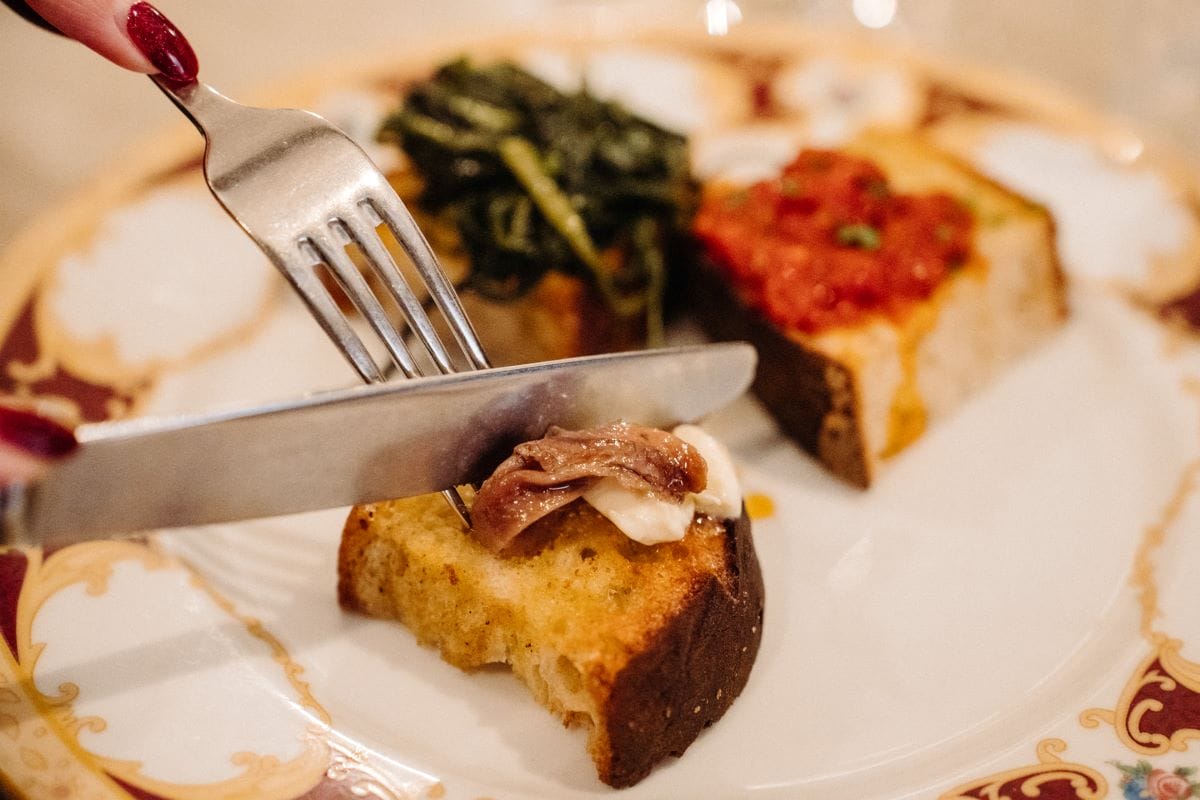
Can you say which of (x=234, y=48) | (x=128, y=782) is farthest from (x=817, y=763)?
(x=234, y=48)

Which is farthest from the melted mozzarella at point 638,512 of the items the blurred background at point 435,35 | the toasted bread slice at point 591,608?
the blurred background at point 435,35

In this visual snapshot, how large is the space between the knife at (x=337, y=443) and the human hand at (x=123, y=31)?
0.95 meters

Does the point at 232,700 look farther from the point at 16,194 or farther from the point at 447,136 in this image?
the point at 16,194

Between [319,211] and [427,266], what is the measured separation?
0.29 meters

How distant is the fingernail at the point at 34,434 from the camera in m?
1.71

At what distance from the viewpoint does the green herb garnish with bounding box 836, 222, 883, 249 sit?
334 centimetres

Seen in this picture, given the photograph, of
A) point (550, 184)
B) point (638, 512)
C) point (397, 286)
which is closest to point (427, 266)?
point (397, 286)

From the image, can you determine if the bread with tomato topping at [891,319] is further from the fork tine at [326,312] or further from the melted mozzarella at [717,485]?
the fork tine at [326,312]

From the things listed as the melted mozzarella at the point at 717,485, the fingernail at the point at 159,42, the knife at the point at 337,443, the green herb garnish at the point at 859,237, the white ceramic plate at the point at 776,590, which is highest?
the fingernail at the point at 159,42

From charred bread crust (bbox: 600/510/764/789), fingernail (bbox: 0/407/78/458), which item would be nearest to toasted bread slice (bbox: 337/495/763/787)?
charred bread crust (bbox: 600/510/764/789)

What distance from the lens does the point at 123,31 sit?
233 centimetres

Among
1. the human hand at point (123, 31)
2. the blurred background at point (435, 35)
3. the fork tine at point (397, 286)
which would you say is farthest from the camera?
the blurred background at point (435, 35)

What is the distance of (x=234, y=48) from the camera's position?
236 inches

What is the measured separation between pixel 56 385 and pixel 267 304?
80 cm
